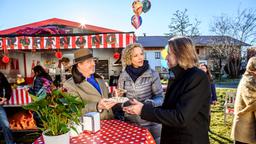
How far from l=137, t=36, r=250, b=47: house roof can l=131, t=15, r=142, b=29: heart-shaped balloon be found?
20340 millimetres

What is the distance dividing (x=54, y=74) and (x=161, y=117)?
6549 mm

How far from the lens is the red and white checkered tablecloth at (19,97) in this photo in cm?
556

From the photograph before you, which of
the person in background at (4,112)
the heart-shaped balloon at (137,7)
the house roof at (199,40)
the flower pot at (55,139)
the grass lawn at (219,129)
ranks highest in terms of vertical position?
the house roof at (199,40)

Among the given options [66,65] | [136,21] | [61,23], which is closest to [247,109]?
[136,21]

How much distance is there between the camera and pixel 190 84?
4.99 ft

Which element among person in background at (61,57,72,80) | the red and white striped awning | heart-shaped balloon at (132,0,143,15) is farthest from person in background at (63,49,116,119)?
person in background at (61,57,72,80)

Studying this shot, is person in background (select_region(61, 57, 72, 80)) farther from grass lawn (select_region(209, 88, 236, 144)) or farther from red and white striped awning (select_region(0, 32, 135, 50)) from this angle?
grass lawn (select_region(209, 88, 236, 144))

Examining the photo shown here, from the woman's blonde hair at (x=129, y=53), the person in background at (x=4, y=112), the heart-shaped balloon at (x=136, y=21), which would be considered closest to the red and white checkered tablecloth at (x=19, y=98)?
the person in background at (x=4, y=112)

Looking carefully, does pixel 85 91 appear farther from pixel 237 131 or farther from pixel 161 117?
pixel 237 131

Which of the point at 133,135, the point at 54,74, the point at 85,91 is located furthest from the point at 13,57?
the point at 133,135

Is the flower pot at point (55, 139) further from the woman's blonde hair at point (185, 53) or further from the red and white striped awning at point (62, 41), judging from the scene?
the red and white striped awning at point (62, 41)

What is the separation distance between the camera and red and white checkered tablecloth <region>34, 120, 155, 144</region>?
1.80m

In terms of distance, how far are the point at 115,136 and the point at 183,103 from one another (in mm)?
740

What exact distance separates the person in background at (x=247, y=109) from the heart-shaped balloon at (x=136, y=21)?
3.06 m
